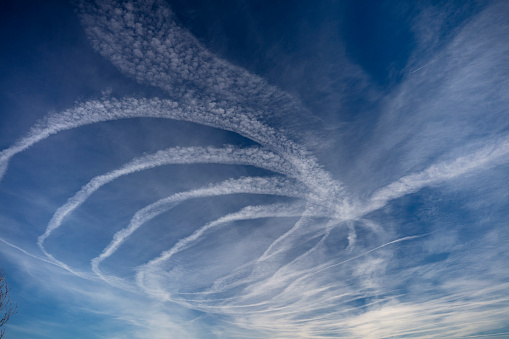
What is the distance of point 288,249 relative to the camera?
13945 mm

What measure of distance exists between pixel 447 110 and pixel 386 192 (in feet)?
14.8

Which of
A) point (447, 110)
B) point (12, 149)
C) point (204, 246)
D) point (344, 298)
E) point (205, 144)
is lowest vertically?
point (344, 298)

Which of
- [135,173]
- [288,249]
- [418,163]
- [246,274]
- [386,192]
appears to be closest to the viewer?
[135,173]

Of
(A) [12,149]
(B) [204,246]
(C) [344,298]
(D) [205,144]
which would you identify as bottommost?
(C) [344,298]

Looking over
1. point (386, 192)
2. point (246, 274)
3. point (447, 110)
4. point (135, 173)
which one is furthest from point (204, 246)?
point (447, 110)

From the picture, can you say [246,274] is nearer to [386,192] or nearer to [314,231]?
[314,231]

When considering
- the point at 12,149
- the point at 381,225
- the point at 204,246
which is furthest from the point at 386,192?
the point at 12,149

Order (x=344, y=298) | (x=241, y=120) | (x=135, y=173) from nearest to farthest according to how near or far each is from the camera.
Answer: (x=241, y=120) < (x=135, y=173) < (x=344, y=298)

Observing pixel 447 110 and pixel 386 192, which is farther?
pixel 386 192

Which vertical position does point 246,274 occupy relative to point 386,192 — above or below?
below

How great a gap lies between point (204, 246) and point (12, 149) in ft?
31.6

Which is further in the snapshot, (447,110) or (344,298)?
(344,298)

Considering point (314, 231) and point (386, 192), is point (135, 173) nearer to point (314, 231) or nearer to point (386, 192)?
point (314, 231)

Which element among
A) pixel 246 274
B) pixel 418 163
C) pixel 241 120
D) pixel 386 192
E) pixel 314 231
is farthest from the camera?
pixel 246 274
